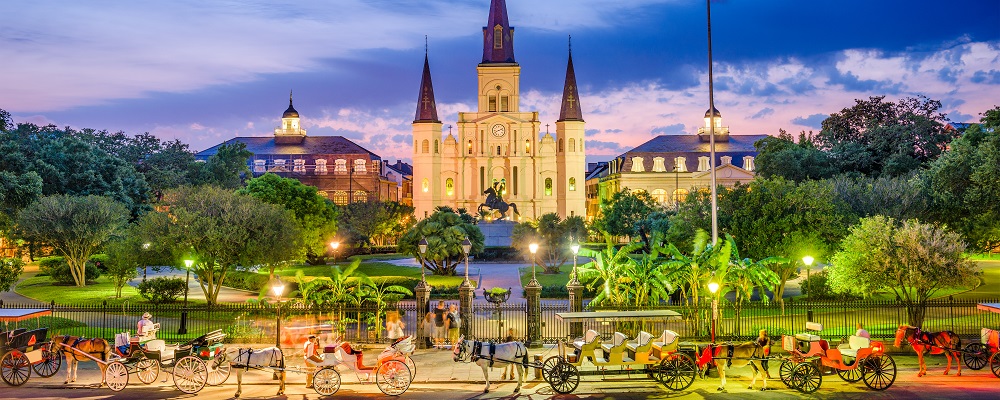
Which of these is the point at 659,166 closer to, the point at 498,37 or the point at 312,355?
the point at 498,37

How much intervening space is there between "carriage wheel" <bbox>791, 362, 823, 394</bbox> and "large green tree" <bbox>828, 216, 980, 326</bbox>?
7710 mm

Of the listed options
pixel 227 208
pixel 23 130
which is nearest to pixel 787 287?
pixel 227 208

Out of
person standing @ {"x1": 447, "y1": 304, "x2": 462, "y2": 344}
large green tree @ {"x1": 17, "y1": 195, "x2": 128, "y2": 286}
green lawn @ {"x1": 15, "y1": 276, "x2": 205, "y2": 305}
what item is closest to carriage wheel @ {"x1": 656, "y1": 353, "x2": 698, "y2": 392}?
person standing @ {"x1": 447, "y1": 304, "x2": 462, "y2": 344}

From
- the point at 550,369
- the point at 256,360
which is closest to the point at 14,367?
the point at 256,360

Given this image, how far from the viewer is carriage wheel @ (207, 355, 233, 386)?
15750 mm

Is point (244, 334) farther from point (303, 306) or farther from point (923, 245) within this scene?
point (923, 245)

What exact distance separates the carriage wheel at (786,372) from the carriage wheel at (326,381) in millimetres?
9281

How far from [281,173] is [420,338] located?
80.1 meters

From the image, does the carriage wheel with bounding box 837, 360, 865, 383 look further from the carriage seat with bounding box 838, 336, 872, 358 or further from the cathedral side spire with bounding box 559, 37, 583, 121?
the cathedral side spire with bounding box 559, 37, 583, 121

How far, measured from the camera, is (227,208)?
97.5 ft

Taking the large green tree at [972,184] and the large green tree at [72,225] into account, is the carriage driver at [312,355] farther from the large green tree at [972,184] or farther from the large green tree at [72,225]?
the large green tree at [72,225]

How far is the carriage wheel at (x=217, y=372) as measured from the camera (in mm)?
15750

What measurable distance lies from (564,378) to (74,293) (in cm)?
2965

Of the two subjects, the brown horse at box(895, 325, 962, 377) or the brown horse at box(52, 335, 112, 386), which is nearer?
the brown horse at box(52, 335, 112, 386)
